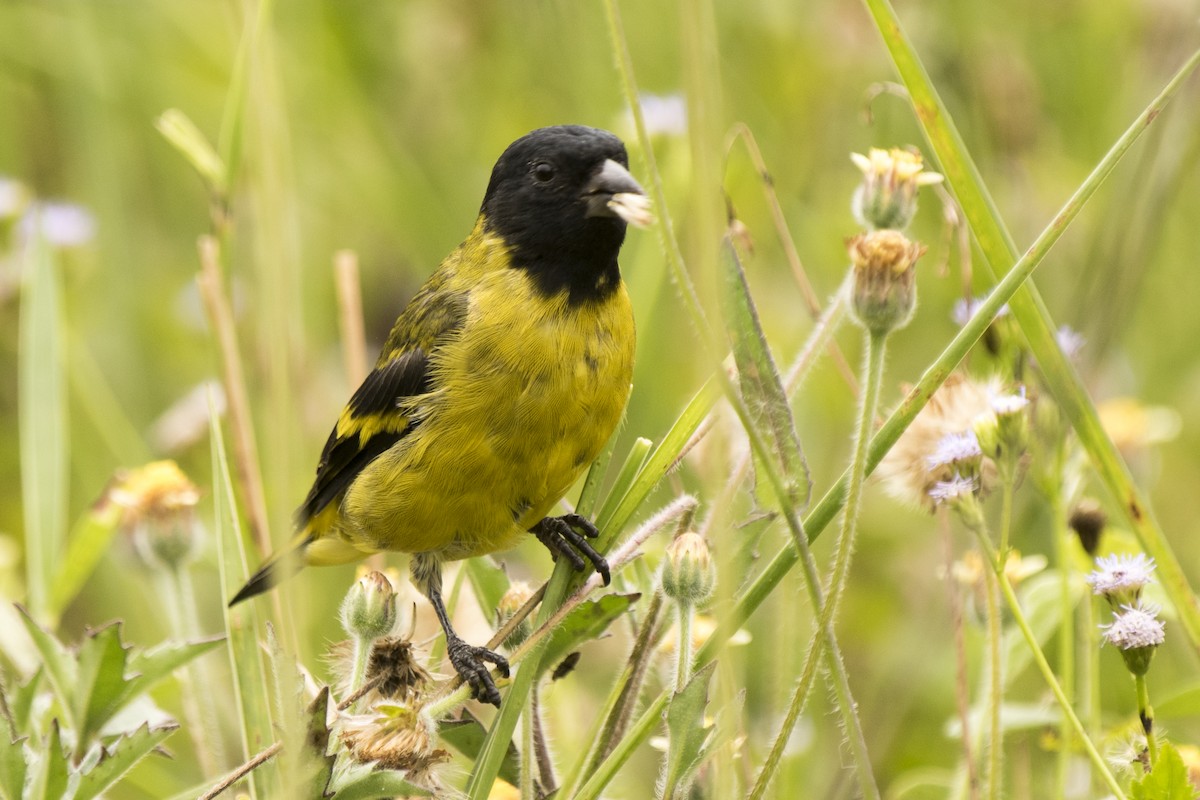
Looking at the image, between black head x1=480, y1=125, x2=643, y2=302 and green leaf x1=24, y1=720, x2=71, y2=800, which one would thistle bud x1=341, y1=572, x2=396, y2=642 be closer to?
green leaf x1=24, y1=720, x2=71, y2=800

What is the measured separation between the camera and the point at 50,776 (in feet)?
5.65

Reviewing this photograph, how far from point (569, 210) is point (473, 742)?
1.07m

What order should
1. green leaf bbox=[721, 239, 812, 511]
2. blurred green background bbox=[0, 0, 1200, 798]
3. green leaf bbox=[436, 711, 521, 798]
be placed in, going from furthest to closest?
blurred green background bbox=[0, 0, 1200, 798] → green leaf bbox=[436, 711, 521, 798] → green leaf bbox=[721, 239, 812, 511]

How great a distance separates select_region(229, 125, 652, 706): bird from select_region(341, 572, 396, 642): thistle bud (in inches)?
15.1

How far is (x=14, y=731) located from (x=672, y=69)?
3407 millimetres

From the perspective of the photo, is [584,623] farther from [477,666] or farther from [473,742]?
[477,666]

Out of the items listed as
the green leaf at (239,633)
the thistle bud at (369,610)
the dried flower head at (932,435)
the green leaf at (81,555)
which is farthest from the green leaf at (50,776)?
the dried flower head at (932,435)

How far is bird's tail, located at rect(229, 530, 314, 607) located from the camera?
1.30 m

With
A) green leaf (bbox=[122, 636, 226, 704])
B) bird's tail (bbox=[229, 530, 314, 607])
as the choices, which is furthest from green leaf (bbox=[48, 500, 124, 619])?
green leaf (bbox=[122, 636, 226, 704])

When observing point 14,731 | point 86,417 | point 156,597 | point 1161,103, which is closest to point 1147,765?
point 1161,103

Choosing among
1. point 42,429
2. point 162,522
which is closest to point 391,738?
point 162,522

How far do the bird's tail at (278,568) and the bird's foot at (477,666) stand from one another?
0.29m

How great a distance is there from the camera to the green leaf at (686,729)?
160 centimetres

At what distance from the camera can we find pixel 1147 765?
5.36ft
